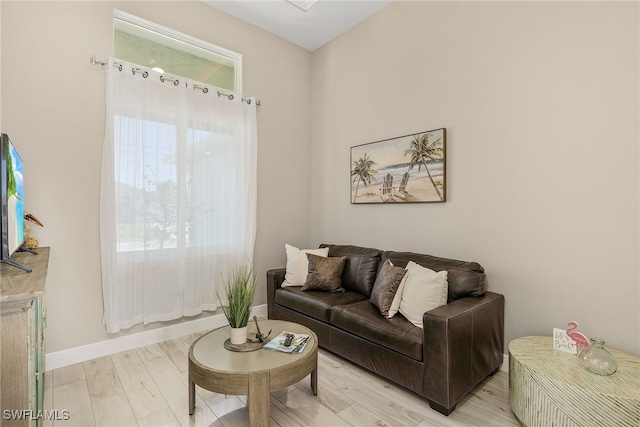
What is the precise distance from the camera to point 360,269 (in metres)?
3.01

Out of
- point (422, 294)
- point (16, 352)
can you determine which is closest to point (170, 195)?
point (16, 352)

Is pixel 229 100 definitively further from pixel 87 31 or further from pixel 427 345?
pixel 427 345

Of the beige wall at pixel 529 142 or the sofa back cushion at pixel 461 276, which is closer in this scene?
the beige wall at pixel 529 142

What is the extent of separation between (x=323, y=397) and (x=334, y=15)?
358 cm

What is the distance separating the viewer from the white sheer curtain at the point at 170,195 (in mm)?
2656

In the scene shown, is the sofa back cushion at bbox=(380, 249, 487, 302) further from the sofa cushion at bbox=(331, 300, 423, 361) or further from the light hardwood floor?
the light hardwood floor

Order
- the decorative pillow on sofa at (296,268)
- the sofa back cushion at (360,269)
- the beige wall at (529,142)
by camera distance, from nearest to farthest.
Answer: the beige wall at (529,142) < the sofa back cushion at (360,269) < the decorative pillow on sofa at (296,268)

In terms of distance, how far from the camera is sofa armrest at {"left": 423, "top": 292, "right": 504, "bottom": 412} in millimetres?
1846

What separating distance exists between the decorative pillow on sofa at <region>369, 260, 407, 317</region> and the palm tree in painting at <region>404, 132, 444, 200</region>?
83cm

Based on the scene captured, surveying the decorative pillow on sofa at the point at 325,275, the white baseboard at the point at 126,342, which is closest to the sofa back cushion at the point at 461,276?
the decorative pillow on sofa at the point at 325,275

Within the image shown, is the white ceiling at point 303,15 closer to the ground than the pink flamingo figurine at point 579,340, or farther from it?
farther from it

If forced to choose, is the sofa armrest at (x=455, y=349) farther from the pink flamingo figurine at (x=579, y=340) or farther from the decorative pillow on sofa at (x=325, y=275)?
the decorative pillow on sofa at (x=325, y=275)

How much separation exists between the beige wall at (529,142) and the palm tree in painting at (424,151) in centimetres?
11

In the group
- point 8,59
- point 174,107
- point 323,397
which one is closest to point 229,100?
point 174,107
